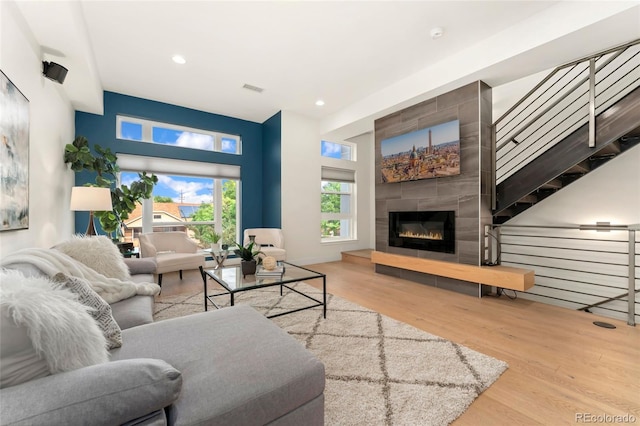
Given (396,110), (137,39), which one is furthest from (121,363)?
(396,110)

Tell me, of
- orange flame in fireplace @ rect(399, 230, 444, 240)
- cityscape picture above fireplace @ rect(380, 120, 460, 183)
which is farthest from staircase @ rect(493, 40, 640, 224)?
orange flame in fireplace @ rect(399, 230, 444, 240)

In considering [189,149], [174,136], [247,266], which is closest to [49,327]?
[247,266]

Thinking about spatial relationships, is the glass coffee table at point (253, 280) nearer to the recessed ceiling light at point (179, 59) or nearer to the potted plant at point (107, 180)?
the potted plant at point (107, 180)

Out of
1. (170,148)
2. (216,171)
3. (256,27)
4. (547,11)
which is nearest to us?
(547,11)

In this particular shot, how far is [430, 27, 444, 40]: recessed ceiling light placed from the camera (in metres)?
2.85

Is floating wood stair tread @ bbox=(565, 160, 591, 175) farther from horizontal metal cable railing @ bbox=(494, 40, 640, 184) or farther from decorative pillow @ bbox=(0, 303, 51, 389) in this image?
decorative pillow @ bbox=(0, 303, 51, 389)

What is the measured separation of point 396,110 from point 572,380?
373 centimetres

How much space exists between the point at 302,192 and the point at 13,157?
3902 millimetres

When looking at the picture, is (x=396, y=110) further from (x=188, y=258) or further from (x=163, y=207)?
(x=163, y=207)

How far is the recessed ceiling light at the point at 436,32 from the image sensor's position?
2.85 metres

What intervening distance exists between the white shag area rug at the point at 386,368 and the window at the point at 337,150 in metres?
3.97

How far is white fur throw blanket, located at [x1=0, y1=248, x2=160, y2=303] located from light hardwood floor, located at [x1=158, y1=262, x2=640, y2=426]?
165 cm

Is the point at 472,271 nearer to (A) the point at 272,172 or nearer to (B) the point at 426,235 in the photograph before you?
(B) the point at 426,235

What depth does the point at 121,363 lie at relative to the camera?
86 centimetres
